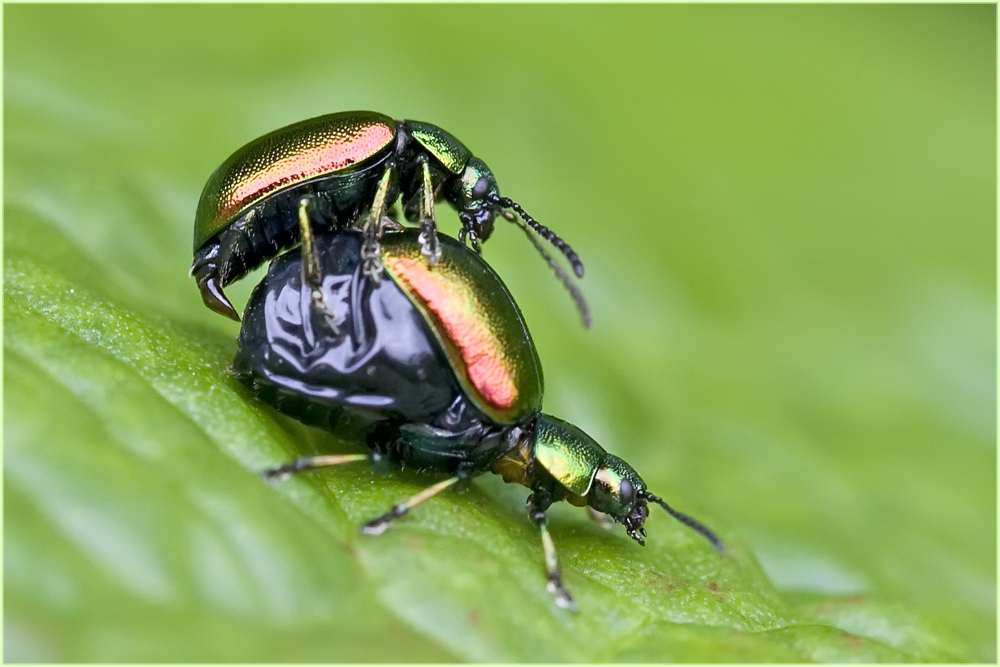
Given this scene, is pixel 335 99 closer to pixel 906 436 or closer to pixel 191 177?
A: pixel 191 177

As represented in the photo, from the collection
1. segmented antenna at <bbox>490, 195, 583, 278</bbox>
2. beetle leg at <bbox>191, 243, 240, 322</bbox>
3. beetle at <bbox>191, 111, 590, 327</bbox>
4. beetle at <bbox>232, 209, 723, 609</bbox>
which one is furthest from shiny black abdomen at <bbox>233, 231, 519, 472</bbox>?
segmented antenna at <bbox>490, 195, 583, 278</bbox>

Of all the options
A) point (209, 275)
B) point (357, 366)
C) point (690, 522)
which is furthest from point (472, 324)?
point (690, 522)

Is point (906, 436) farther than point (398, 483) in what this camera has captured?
Yes

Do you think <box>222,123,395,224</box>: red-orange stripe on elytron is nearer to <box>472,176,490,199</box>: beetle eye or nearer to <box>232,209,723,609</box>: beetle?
<box>232,209,723,609</box>: beetle

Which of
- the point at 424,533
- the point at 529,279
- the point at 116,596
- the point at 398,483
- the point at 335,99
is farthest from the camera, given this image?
the point at 335,99

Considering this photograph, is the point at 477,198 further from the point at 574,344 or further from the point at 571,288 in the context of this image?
the point at 574,344

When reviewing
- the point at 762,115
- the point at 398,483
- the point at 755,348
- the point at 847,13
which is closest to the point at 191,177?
the point at 398,483

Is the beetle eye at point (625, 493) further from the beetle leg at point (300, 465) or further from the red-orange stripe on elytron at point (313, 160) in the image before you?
the red-orange stripe on elytron at point (313, 160)
